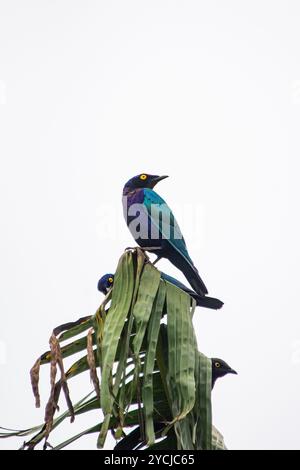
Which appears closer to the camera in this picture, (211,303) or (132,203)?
(211,303)

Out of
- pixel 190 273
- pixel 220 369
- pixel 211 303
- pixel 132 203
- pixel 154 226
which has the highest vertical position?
pixel 132 203

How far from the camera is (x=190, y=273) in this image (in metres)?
6.78

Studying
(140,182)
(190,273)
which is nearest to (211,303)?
(190,273)

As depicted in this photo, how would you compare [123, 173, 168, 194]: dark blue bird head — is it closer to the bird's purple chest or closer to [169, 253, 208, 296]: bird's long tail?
the bird's purple chest

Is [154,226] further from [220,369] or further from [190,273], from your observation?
[220,369]

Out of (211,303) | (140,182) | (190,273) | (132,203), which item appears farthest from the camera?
(140,182)

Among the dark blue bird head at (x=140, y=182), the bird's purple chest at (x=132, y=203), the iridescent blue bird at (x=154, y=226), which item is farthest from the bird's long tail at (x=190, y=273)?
the dark blue bird head at (x=140, y=182)

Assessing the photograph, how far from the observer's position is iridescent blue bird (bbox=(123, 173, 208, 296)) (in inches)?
269

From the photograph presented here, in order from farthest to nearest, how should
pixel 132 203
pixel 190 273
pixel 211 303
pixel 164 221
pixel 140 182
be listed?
pixel 140 182 → pixel 132 203 → pixel 164 221 → pixel 190 273 → pixel 211 303

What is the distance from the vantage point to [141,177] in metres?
7.91

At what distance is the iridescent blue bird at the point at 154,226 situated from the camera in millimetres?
6828

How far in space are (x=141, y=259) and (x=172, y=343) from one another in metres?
0.68

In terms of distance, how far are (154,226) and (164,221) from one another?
90mm

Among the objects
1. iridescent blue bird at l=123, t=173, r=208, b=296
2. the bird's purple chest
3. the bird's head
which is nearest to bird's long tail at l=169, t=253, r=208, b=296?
iridescent blue bird at l=123, t=173, r=208, b=296
